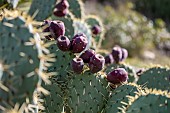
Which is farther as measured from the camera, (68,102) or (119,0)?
(119,0)

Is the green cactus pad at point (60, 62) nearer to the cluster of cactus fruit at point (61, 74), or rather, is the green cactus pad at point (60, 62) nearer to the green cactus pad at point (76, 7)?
the cluster of cactus fruit at point (61, 74)

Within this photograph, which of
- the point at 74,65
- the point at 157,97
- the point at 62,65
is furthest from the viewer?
the point at 62,65

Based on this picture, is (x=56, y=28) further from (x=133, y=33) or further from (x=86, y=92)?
(x=133, y=33)

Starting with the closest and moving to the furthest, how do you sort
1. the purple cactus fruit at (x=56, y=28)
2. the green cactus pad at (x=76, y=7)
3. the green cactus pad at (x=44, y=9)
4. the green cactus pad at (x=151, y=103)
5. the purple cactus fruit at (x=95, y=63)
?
the green cactus pad at (x=151, y=103) → the purple cactus fruit at (x=95, y=63) → the purple cactus fruit at (x=56, y=28) → the green cactus pad at (x=44, y=9) → the green cactus pad at (x=76, y=7)

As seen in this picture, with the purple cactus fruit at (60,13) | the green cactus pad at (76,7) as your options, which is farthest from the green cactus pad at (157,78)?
the green cactus pad at (76,7)

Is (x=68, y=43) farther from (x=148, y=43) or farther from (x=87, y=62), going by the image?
(x=148, y=43)

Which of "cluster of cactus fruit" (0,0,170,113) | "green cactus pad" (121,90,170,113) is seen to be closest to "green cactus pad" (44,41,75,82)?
"cluster of cactus fruit" (0,0,170,113)

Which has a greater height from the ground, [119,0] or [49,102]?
[119,0]

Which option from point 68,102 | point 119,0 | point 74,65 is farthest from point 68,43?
A: point 119,0
